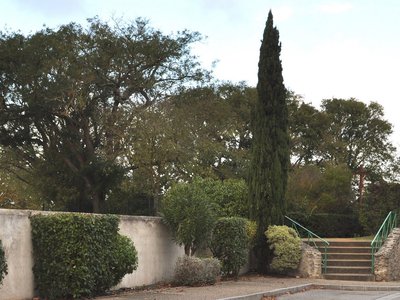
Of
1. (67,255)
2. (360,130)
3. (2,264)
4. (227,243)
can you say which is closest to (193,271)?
(227,243)

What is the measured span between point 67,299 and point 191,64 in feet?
83.6

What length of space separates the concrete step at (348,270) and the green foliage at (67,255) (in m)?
10.9

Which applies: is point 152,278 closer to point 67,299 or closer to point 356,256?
point 67,299

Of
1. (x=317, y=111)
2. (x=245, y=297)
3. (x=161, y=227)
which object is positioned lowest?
(x=245, y=297)

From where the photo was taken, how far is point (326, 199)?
36625mm

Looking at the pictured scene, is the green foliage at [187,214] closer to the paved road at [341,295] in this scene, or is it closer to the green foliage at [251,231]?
the paved road at [341,295]

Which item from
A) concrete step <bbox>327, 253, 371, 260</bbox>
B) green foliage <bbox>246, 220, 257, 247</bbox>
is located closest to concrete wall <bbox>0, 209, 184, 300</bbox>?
green foliage <bbox>246, 220, 257, 247</bbox>

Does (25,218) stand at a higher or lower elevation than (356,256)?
higher

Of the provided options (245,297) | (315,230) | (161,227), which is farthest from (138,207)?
(245,297)

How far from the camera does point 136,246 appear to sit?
15211 millimetres

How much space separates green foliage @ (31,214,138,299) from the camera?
11.7 metres

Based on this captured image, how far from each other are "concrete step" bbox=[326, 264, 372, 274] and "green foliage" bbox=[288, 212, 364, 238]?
7.65 metres

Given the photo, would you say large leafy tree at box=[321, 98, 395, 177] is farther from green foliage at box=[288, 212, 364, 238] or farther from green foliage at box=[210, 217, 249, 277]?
green foliage at box=[210, 217, 249, 277]

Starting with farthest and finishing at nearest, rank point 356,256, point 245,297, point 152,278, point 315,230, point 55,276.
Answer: point 315,230 → point 356,256 → point 152,278 → point 245,297 → point 55,276
